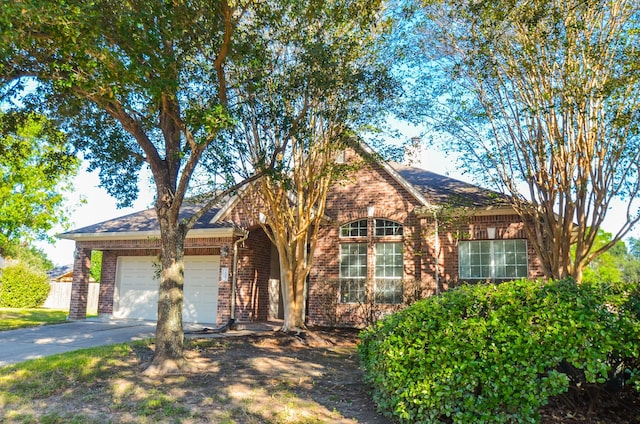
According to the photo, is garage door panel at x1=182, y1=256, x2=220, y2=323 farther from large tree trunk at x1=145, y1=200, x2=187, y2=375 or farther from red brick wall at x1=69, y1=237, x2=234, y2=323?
large tree trunk at x1=145, y1=200, x2=187, y2=375

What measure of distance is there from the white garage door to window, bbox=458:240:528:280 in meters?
7.64

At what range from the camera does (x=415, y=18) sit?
1097 centimetres

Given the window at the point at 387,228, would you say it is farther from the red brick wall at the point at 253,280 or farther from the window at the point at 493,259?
the red brick wall at the point at 253,280

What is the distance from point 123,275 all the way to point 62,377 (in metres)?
10.3

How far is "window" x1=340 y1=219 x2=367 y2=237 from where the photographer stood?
586 inches

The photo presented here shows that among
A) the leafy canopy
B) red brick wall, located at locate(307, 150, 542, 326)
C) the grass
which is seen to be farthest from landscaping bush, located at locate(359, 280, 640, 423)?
the leafy canopy

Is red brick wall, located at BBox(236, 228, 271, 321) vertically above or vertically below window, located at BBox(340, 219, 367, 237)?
below

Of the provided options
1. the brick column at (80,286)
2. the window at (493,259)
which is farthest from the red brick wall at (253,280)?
the window at (493,259)

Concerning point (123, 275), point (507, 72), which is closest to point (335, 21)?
point (507, 72)

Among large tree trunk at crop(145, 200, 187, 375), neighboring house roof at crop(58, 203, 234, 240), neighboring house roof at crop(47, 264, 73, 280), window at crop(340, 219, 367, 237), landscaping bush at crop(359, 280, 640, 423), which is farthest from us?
neighboring house roof at crop(47, 264, 73, 280)

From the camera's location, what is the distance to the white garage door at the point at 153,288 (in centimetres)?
1552

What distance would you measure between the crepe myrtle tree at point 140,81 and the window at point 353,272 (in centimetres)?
597

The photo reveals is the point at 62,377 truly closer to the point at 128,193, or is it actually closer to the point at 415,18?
the point at 128,193

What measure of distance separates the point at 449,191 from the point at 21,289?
74.9 ft
